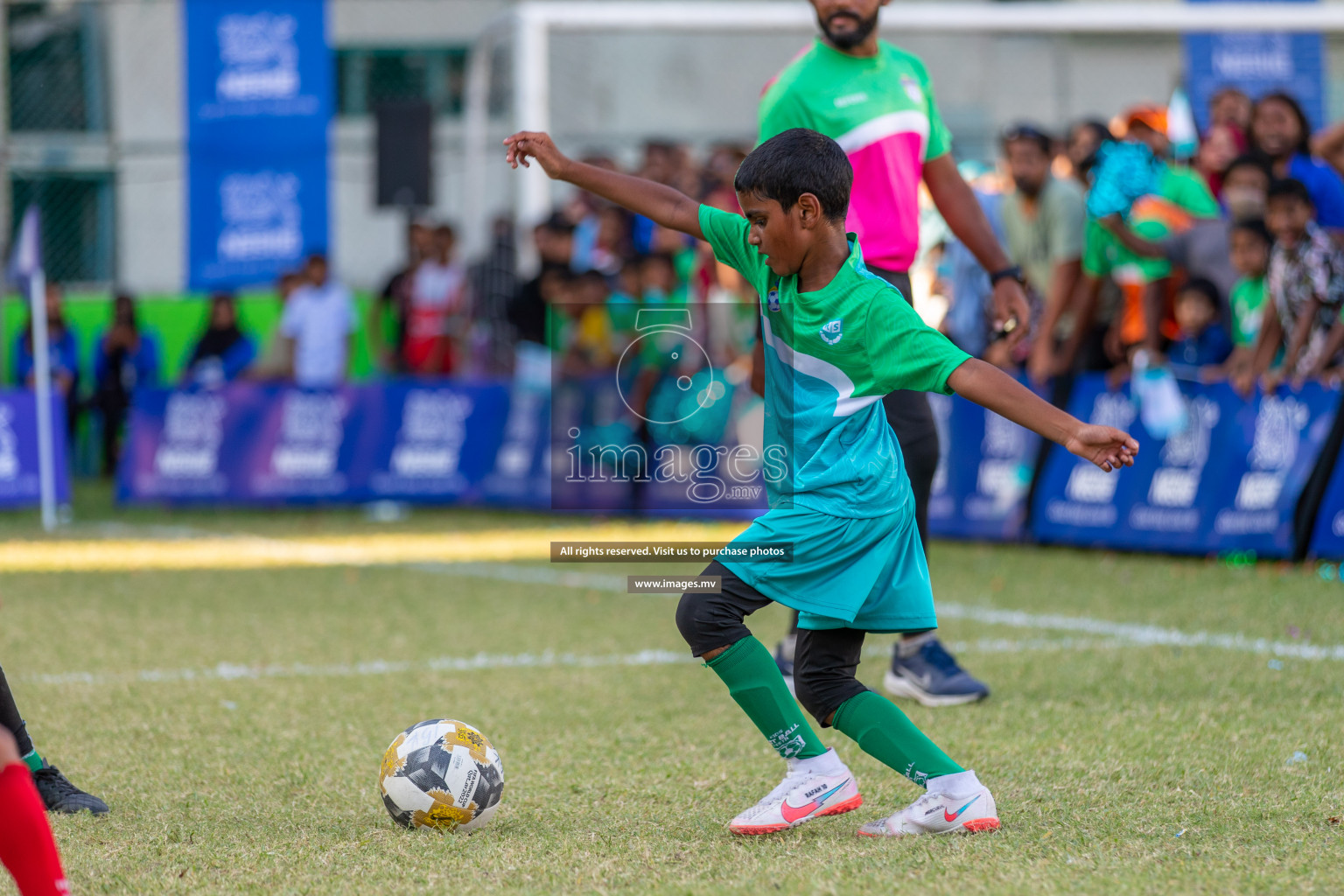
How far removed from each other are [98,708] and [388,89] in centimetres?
1917

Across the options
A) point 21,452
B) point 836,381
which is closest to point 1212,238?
point 836,381

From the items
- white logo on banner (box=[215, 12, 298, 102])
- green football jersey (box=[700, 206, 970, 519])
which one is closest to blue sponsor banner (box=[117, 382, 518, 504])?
white logo on banner (box=[215, 12, 298, 102])

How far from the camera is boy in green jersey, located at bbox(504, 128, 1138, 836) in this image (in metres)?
3.67

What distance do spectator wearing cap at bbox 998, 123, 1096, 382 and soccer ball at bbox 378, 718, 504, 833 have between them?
6.89 meters

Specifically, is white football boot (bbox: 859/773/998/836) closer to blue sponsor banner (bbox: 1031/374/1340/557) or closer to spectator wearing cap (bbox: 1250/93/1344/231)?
blue sponsor banner (bbox: 1031/374/1340/557)

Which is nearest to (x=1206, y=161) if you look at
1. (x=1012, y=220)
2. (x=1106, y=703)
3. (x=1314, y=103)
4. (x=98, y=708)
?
(x=1012, y=220)

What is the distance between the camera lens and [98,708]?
18.1ft

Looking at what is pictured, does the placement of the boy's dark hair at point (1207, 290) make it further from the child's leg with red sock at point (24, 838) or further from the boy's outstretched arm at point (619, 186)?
the child's leg with red sock at point (24, 838)

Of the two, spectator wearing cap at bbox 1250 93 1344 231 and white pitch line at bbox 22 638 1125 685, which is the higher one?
spectator wearing cap at bbox 1250 93 1344 231

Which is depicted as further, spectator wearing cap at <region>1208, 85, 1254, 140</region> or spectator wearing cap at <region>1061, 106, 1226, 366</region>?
spectator wearing cap at <region>1208, 85, 1254, 140</region>

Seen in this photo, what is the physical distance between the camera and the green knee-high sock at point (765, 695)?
3.80 meters

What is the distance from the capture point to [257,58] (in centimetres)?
1380

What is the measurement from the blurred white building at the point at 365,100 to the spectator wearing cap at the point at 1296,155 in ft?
25.3

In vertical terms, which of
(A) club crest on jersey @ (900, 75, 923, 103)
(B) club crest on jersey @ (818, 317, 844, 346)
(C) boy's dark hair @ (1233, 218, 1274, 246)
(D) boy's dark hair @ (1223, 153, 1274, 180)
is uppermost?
(A) club crest on jersey @ (900, 75, 923, 103)
